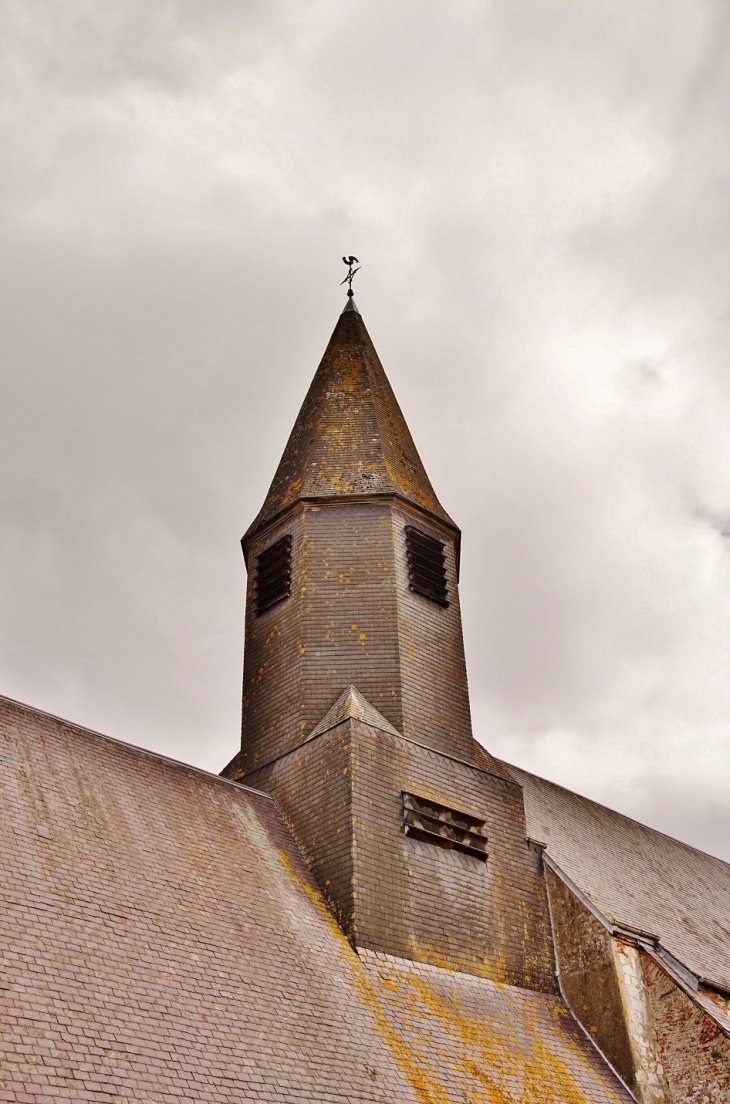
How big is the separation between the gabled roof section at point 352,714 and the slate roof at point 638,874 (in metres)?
3.75

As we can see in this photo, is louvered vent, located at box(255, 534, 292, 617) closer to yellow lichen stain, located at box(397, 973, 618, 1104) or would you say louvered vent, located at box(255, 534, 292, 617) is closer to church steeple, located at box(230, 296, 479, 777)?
church steeple, located at box(230, 296, 479, 777)

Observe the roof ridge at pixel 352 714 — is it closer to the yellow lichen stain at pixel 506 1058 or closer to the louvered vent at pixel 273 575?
the louvered vent at pixel 273 575

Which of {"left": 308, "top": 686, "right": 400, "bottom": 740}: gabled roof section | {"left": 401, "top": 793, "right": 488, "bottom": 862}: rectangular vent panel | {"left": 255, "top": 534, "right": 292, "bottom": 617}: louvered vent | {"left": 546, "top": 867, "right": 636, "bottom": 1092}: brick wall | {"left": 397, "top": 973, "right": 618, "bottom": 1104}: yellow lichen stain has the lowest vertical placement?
{"left": 397, "top": 973, "right": 618, "bottom": 1104}: yellow lichen stain

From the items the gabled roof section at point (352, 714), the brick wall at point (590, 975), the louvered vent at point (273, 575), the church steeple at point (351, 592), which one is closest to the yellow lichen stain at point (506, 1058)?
the brick wall at point (590, 975)

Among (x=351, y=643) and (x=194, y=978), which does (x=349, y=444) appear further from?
(x=194, y=978)

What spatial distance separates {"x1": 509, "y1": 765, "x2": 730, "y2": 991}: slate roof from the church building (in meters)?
0.09

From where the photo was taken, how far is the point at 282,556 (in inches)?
690

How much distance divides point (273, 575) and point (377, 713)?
363cm

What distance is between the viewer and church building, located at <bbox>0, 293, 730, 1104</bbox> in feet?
30.3

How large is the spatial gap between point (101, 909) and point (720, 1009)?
9059mm

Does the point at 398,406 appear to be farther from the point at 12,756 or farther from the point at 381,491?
the point at 12,756

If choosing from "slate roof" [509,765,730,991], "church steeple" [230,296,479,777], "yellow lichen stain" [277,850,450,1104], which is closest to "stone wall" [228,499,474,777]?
"church steeple" [230,296,479,777]

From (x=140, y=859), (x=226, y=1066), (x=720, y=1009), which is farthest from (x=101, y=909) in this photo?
(x=720, y=1009)

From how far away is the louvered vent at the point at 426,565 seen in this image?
56.0ft
